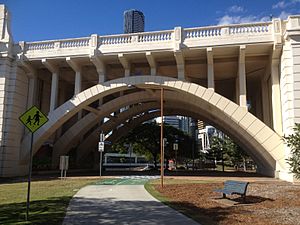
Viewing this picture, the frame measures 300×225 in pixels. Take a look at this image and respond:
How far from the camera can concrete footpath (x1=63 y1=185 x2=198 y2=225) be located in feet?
28.5

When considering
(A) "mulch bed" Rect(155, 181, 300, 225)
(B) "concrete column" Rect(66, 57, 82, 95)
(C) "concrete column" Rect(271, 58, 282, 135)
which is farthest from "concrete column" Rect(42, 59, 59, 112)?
(C) "concrete column" Rect(271, 58, 282, 135)

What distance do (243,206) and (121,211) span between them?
14.1ft

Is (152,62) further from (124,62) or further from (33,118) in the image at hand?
(33,118)

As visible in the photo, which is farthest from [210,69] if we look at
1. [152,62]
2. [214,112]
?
[152,62]

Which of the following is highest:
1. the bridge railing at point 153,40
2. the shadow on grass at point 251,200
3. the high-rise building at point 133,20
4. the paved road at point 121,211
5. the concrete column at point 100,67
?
the high-rise building at point 133,20

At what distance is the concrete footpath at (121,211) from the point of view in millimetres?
8672

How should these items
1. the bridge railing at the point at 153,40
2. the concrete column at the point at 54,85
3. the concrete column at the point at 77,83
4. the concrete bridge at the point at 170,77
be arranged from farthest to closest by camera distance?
the concrete column at the point at 54,85, the concrete column at the point at 77,83, the bridge railing at the point at 153,40, the concrete bridge at the point at 170,77

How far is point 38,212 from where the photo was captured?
965 centimetres

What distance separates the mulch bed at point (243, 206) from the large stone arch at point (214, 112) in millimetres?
7572

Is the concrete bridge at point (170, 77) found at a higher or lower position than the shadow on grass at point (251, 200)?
higher

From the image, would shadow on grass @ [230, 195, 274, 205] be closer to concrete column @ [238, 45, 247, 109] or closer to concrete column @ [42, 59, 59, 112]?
concrete column @ [238, 45, 247, 109]

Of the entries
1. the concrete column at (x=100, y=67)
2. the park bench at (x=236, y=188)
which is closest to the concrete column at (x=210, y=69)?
the concrete column at (x=100, y=67)


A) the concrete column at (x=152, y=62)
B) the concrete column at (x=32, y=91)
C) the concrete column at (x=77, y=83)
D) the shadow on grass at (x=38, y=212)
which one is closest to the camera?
the shadow on grass at (x=38, y=212)

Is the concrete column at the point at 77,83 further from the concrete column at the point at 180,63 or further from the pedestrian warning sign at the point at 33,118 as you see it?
the pedestrian warning sign at the point at 33,118
